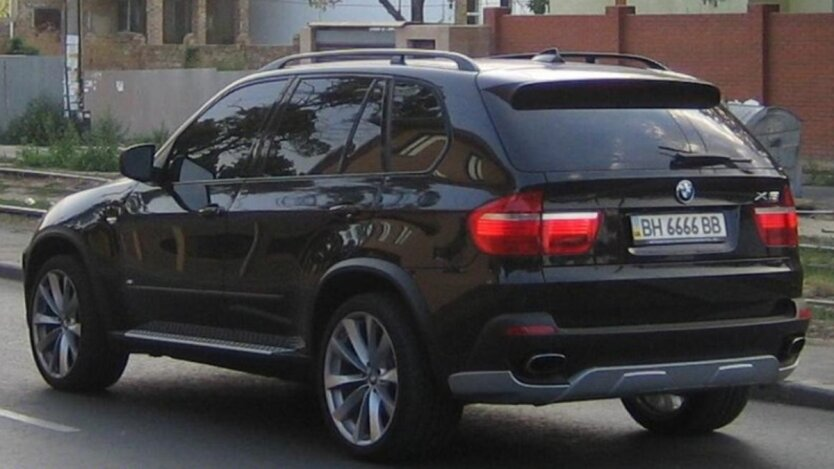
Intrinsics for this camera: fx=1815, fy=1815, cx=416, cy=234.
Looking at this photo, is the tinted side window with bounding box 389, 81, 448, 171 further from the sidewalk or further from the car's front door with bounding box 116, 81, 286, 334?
the sidewalk

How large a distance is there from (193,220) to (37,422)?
4.17 ft

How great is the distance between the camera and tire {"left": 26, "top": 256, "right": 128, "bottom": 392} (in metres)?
9.48

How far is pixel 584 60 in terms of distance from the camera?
921 cm

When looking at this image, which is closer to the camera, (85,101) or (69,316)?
(69,316)

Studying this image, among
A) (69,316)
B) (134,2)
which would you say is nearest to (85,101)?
(134,2)

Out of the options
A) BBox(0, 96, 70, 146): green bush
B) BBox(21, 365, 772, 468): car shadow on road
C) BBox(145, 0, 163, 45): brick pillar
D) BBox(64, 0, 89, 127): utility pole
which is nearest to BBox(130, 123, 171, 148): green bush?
BBox(64, 0, 89, 127): utility pole

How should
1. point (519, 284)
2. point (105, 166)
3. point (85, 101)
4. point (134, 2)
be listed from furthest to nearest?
1. point (134, 2)
2. point (85, 101)
3. point (105, 166)
4. point (519, 284)

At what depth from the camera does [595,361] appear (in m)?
7.26

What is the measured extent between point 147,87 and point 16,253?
2639cm

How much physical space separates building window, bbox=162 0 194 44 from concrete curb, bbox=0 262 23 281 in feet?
172

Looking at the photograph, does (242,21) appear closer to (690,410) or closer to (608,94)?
(690,410)

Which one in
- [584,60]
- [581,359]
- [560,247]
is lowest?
[581,359]

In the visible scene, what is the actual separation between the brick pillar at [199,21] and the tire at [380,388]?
59.5 meters

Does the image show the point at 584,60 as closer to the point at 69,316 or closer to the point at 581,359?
the point at 581,359
